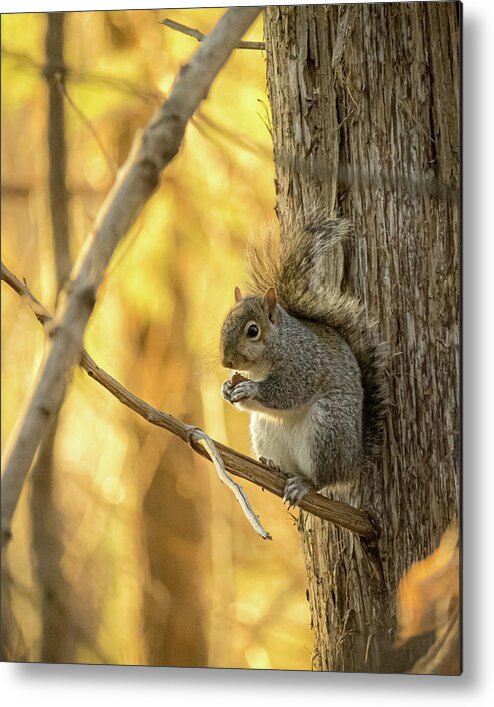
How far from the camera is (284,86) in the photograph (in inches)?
81.0

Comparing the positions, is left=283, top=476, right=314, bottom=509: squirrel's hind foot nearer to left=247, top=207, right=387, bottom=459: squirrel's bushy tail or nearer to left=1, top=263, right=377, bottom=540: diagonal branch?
left=1, top=263, right=377, bottom=540: diagonal branch

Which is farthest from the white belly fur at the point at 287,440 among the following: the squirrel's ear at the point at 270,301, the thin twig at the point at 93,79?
the thin twig at the point at 93,79

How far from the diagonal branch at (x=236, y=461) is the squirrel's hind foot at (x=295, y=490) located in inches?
0.4

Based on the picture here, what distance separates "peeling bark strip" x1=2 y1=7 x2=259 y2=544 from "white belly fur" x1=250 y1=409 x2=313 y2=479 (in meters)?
0.43

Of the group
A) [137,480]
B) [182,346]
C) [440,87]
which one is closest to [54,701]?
[137,480]

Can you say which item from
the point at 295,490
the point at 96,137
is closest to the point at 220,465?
the point at 295,490

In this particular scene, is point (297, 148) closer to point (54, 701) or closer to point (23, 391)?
point (23, 391)

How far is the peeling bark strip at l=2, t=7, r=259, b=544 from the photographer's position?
196cm

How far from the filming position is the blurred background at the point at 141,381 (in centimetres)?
211

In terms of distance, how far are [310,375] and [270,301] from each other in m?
0.18

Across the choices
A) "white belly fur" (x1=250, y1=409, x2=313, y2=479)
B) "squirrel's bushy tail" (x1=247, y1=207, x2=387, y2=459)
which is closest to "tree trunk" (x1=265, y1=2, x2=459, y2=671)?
"squirrel's bushy tail" (x1=247, y1=207, x2=387, y2=459)

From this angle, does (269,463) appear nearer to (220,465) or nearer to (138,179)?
(220,465)

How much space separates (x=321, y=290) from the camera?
210cm

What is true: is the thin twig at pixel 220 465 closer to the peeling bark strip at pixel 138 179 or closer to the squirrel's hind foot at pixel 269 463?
the squirrel's hind foot at pixel 269 463
